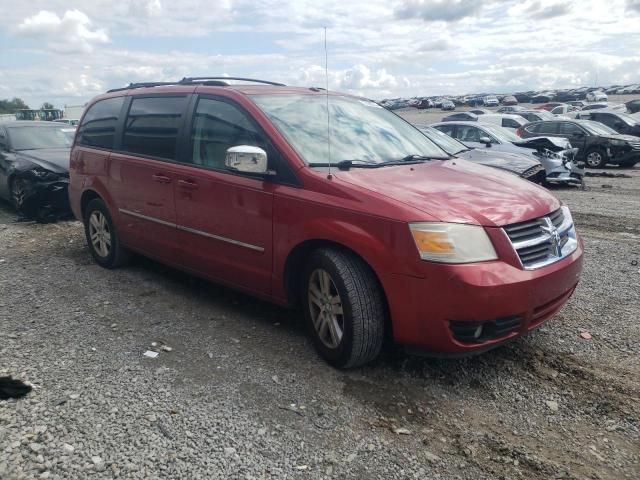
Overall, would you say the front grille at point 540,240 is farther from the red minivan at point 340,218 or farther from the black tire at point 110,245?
the black tire at point 110,245

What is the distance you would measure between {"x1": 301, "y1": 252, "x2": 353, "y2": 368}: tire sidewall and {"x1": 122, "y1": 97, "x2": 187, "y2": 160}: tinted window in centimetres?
180

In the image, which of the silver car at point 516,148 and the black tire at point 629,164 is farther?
the black tire at point 629,164

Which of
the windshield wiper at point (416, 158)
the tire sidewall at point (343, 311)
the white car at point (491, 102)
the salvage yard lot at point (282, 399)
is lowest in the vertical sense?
the salvage yard lot at point (282, 399)

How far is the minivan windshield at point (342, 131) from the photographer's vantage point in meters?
3.94

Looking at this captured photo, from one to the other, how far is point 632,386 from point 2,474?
3479 mm

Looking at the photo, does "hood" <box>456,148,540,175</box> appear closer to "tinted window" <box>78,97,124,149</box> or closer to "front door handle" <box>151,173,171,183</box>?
"tinted window" <box>78,97,124,149</box>

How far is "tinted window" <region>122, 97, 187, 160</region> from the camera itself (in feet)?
15.4

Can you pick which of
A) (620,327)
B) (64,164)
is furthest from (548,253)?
(64,164)

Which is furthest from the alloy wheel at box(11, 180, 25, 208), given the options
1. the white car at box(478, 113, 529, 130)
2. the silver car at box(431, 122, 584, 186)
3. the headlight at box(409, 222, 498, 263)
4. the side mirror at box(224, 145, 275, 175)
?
the white car at box(478, 113, 529, 130)

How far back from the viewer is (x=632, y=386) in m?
3.36

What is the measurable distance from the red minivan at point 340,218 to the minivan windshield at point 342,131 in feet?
0.05

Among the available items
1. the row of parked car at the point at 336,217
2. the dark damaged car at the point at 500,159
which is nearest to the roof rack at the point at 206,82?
the row of parked car at the point at 336,217

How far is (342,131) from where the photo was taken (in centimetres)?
421

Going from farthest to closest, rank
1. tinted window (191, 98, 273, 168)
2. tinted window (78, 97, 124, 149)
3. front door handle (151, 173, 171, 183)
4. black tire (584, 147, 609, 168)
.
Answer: black tire (584, 147, 609, 168)
tinted window (78, 97, 124, 149)
front door handle (151, 173, 171, 183)
tinted window (191, 98, 273, 168)
